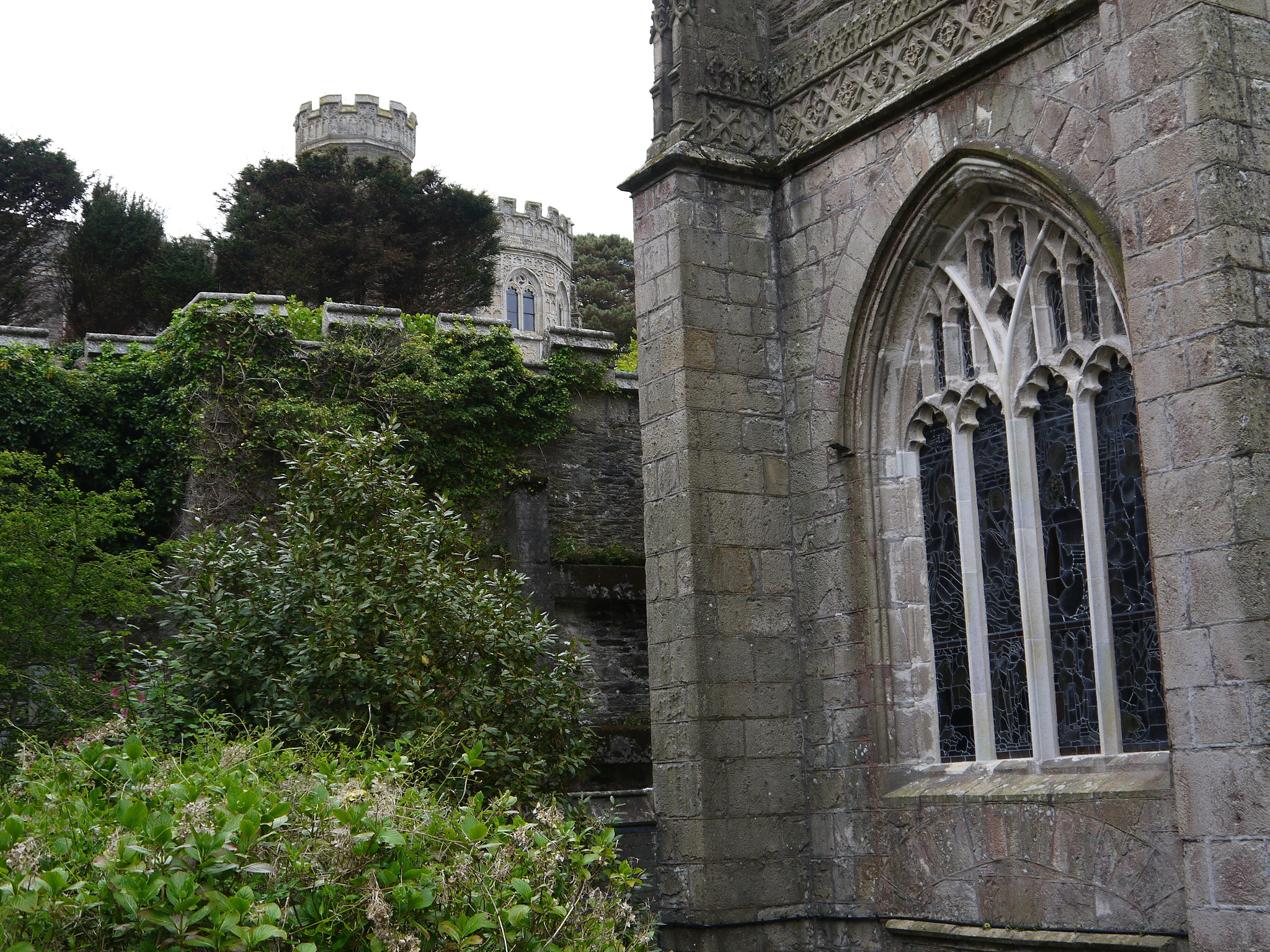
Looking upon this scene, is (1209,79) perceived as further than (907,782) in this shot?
No

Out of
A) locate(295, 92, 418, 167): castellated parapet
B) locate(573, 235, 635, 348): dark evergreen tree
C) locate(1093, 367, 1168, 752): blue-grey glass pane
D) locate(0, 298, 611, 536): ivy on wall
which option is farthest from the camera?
locate(573, 235, 635, 348): dark evergreen tree

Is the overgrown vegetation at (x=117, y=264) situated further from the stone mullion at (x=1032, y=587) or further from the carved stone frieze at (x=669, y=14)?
the stone mullion at (x=1032, y=587)

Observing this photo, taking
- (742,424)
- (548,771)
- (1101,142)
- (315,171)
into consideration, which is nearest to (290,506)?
(548,771)

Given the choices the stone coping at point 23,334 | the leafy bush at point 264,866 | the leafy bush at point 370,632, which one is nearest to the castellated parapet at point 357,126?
the stone coping at point 23,334

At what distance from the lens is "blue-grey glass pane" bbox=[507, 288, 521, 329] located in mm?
40219

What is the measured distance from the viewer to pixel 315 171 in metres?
27.6

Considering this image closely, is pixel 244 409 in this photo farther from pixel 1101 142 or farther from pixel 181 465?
pixel 1101 142

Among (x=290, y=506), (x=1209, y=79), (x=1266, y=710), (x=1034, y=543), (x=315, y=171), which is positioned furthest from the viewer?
(x=315, y=171)

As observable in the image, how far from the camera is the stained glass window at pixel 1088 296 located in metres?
7.19

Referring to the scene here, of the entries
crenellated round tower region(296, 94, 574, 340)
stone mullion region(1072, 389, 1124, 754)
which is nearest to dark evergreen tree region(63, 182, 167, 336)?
crenellated round tower region(296, 94, 574, 340)

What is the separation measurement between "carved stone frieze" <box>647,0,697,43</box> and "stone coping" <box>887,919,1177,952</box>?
20.8 ft

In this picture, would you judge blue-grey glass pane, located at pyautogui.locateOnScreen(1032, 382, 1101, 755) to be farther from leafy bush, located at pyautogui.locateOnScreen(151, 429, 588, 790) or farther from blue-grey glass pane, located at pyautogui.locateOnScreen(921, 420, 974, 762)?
leafy bush, located at pyautogui.locateOnScreen(151, 429, 588, 790)

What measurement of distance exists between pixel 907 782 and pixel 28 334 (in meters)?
12.8

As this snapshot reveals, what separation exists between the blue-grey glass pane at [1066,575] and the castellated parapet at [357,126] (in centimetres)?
3304
